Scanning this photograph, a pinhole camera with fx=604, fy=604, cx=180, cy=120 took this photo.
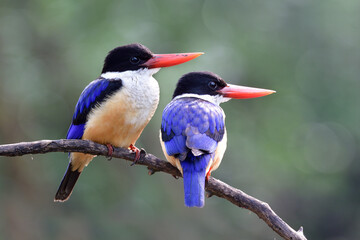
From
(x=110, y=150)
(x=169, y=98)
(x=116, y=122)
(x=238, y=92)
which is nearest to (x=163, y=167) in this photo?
(x=110, y=150)

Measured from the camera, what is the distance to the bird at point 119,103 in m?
3.38

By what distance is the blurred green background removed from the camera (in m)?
7.46

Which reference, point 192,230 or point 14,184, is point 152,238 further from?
point 14,184

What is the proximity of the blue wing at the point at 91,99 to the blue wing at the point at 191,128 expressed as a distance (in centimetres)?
35

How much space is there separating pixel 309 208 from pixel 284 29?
3269mm

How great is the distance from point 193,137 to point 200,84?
27.9 inches

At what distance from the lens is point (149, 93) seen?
347 cm

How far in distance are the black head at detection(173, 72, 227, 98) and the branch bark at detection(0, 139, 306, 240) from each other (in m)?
0.72

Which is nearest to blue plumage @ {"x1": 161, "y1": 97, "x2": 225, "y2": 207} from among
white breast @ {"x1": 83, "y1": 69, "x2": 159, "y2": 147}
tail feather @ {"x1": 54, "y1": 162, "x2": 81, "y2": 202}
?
white breast @ {"x1": 83, "y1": 69, "x2": 159, "y2": 147}

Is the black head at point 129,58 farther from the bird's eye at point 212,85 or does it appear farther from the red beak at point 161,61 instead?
the bird's eye at point 212,85

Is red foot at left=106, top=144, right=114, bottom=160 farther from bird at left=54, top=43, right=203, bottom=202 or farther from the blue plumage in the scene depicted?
the blue plumage

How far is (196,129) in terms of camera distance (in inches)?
128

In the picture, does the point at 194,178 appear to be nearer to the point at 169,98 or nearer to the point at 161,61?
the point at 161,61

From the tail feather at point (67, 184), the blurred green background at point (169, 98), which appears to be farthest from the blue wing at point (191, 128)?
the blurred green background at point (169, 98)
